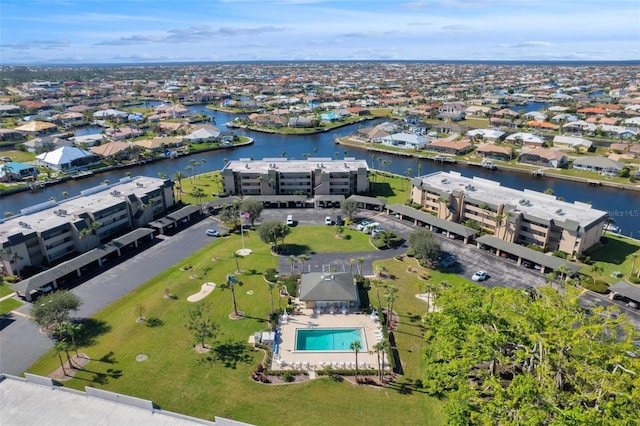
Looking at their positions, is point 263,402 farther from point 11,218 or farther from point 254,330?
point 11,218

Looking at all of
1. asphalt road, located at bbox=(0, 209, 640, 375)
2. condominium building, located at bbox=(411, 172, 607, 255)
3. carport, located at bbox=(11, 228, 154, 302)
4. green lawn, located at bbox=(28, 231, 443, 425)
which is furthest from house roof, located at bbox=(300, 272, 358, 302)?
carport, located at bbox=(11, 228, 154, 302)

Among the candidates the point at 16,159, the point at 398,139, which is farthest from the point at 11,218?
the point at 398,139

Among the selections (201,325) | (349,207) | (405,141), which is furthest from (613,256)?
(405,141)

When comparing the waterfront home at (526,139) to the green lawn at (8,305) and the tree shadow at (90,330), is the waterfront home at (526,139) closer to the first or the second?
the tree shadow at (90,330)

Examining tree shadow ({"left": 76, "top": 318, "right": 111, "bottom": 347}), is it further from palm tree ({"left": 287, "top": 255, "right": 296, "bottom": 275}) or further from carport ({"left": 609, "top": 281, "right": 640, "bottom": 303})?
carport ({"left": 609, "top": 281, "right": 640, "bottom": 303})

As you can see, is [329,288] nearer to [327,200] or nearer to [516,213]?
[327,200]

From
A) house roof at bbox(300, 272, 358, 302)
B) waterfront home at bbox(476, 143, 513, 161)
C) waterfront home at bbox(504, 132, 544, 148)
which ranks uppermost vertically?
waterfront home at bbox(504, 132, 544, 148)
